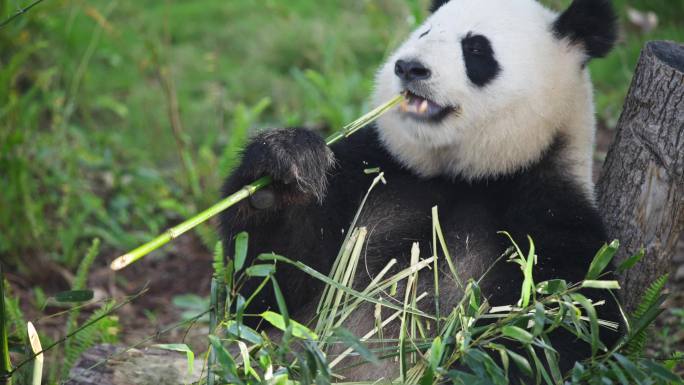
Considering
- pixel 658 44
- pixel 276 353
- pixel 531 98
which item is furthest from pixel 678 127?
pixel 276 353

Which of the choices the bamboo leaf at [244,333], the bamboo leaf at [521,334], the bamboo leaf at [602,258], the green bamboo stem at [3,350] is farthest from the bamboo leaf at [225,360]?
the bamboo leaf at [602,258]

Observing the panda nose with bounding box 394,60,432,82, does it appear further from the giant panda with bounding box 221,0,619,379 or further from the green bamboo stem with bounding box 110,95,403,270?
the green bamboo stem with bounding box 110,95,403,270

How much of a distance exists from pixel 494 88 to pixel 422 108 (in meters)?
0.33

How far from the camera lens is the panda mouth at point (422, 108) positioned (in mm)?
3604

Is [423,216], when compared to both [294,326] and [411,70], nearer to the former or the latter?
[411,70]

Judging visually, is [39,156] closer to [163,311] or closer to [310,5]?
[163,311]

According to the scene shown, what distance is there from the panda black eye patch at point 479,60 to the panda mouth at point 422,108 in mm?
178

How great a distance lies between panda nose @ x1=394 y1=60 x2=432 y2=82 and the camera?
11.5ft

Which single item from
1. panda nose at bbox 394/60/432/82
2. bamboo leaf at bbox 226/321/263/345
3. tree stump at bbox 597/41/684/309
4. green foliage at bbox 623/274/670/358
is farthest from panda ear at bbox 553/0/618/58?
bamboo leaf at bbox 226/321/263/345

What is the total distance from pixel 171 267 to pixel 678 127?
12.4 feet

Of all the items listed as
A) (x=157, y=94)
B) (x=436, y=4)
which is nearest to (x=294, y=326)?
(x=436, y=4)

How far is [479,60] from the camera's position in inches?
144

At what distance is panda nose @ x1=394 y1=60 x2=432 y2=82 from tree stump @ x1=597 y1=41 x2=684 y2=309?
98 centimetres

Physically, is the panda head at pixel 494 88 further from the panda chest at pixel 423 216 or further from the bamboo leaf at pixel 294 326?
the bamboo leaf at pixel 294 326
